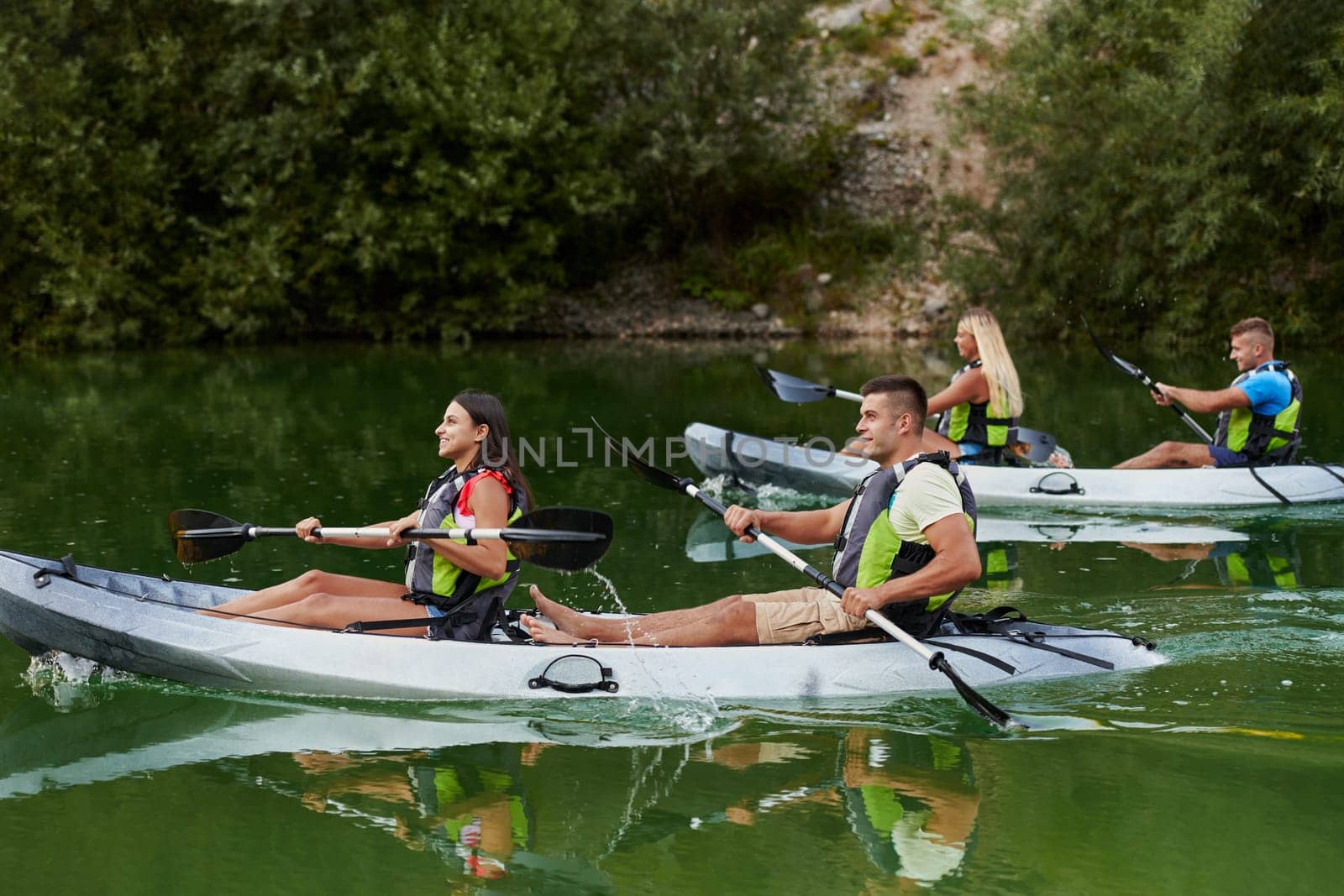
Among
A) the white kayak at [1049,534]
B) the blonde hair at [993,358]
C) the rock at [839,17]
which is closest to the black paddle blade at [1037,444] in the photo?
the white kayak at [1049,534]

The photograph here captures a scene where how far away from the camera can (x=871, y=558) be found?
533cm

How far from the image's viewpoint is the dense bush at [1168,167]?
61.1ft

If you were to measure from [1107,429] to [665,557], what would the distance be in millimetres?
6396

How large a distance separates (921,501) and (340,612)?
227cm

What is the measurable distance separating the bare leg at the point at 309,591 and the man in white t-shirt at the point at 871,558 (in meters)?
0.57

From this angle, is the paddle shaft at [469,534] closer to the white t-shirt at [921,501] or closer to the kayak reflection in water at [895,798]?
the kayak reflection in water at [895,798]

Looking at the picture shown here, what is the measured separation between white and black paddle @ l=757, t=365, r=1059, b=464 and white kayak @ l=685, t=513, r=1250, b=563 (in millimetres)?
814

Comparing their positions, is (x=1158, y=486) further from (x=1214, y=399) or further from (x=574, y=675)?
(x=574, y=675)

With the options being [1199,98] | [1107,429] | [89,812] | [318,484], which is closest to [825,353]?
[1199,98]


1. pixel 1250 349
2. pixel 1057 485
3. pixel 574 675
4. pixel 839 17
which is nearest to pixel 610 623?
pixel 574 675

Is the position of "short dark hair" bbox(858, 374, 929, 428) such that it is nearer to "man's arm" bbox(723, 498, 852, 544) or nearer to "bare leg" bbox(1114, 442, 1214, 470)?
"man's arm" bbox(723, 498, 852, 544)

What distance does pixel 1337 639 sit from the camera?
636 centimetres

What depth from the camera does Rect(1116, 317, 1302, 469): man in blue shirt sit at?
371 inches

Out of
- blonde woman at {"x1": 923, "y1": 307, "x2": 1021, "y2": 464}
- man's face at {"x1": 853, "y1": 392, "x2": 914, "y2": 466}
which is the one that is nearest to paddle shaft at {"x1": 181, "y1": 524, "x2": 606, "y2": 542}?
man's face at {"x1": 853, "y1": 392, "x2": 914, "y2": 466}
